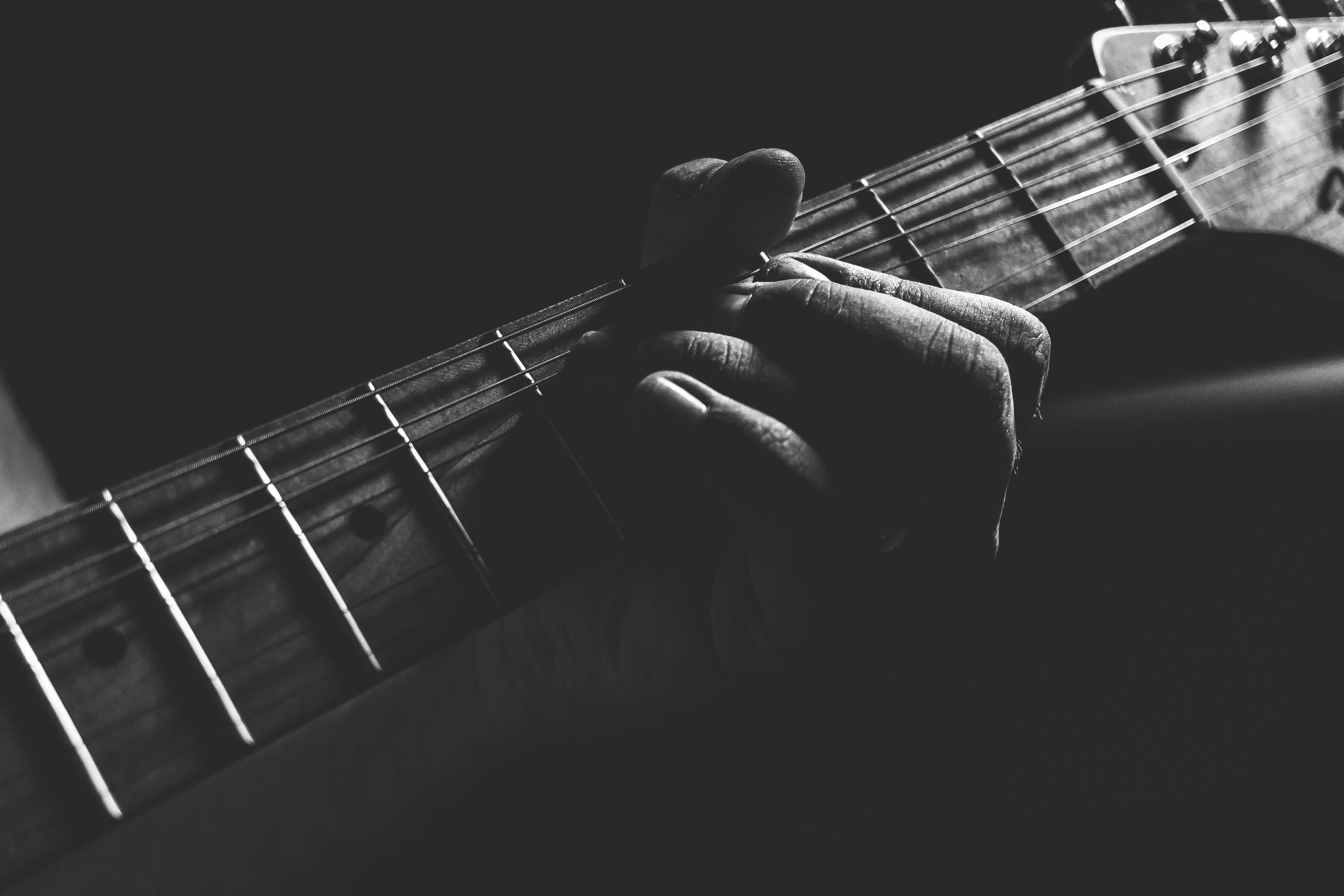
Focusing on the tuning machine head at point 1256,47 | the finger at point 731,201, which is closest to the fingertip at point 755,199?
the finger at point 731,201

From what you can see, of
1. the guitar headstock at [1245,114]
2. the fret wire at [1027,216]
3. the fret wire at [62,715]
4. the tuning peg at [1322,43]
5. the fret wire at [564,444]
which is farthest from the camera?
the tuning peg at [1322,43]

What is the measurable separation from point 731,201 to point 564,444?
210mm

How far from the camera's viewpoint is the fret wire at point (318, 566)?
0.46 meters

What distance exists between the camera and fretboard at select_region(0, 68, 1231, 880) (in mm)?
411

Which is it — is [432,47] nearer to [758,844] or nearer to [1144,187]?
[1144,187]

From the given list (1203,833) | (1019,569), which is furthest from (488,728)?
(1203,833)

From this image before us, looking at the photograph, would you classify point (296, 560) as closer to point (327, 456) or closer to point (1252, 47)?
point (327, 456)

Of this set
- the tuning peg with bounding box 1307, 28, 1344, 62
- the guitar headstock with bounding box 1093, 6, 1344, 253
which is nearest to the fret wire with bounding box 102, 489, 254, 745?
the guitar headstock with bounding box 1093, 6, 1344, 253

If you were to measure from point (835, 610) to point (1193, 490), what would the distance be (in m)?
0.74

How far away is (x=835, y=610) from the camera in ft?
1.81

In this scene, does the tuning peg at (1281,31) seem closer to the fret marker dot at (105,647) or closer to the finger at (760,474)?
the finger at (760,474)

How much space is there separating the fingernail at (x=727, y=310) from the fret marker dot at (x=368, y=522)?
0.25 meters

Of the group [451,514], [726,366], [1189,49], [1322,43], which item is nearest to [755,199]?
[726,366]

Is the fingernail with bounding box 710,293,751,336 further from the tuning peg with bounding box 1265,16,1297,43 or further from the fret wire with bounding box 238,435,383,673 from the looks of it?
the tuning peg with bounding box 1265,16,1297,43
